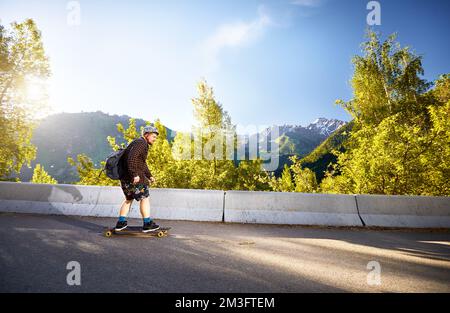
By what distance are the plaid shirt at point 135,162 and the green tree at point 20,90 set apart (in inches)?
829

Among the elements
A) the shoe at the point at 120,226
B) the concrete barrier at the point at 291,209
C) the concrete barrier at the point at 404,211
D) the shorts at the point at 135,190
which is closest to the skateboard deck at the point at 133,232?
the shoe at the point at 120,226

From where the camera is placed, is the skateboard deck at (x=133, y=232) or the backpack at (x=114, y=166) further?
the backpack at (x=114, y=166)

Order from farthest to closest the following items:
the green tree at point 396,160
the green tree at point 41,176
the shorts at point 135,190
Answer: the green tree at point 41,176 → the green tree at point 396,160 → the shorts at point 135,190

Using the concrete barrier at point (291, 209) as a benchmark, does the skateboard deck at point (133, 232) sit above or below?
below

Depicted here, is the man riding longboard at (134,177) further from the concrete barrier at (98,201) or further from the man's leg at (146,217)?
the concrete barrier at (98,201)

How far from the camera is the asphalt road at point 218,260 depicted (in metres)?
2.85

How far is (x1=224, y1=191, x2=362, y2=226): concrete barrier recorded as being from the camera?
6.77 meters

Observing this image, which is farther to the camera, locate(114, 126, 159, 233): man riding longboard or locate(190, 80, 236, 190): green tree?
locate(190, 80, 236, 190): green tree

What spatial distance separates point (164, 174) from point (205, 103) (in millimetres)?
8563

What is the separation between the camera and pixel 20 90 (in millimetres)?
20453

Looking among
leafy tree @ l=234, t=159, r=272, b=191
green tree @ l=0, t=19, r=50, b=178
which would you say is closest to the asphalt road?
green tree @ l=0, t=19, r=50, b=178

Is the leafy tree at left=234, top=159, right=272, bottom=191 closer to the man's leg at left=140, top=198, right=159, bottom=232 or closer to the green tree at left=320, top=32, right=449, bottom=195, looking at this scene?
the green tree at left=320, top=32, right=449, bottom=195

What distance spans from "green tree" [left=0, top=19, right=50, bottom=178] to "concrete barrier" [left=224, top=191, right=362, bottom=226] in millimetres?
21883

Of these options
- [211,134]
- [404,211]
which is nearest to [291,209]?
[404,211]
